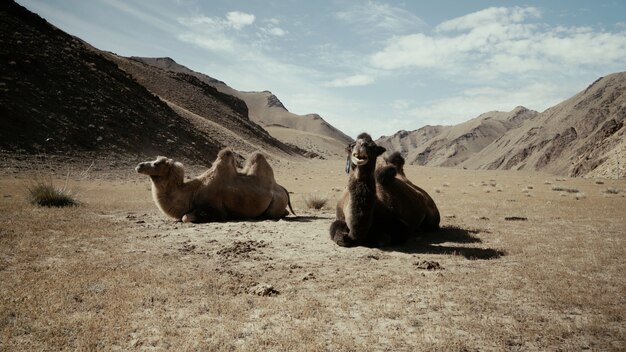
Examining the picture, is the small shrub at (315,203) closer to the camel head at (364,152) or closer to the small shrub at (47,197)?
the camel head at (364,152)

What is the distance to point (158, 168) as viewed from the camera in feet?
31.4

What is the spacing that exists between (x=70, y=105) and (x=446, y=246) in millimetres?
31616

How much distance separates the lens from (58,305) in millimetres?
4043

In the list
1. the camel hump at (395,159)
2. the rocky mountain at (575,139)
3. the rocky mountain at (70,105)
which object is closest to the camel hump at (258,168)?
the camel hump at (395,159)

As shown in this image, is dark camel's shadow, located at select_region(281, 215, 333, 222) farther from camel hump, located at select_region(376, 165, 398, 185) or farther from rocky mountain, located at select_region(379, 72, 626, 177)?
rocky mountain, located at select_region(379, 72, 626, 177)

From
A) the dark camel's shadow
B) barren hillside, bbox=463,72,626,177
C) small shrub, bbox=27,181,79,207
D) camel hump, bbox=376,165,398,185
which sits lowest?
small shrub, bbox=27,181,79,207

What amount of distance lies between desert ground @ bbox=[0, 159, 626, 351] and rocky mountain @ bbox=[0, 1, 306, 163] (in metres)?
20.0

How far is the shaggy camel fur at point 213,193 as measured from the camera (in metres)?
9.70

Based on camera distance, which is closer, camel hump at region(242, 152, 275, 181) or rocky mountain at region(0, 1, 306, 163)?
camel hump at region(242, 152, 275, 181)

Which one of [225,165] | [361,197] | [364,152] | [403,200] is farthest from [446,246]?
[225,165]

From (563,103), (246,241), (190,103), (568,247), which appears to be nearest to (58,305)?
(246,241)

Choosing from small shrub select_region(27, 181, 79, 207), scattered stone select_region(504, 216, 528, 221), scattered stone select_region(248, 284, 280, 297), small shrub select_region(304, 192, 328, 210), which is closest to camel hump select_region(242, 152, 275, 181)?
small shrub select_region(304, 192, 328, 210)

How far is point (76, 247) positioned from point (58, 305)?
290 cm

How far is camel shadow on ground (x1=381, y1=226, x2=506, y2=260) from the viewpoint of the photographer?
6.83m
